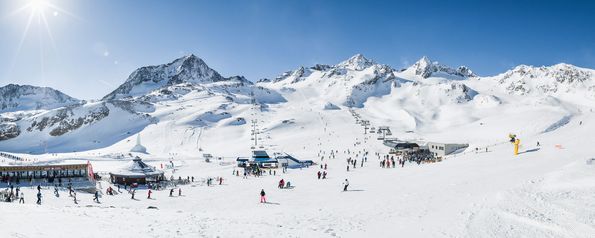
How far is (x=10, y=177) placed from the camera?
3900 centimetres

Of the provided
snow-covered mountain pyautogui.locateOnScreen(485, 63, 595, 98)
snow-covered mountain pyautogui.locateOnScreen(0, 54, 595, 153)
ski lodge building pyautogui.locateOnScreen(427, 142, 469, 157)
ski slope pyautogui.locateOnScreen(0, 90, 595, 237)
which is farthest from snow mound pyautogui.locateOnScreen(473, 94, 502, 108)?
ski slope pyautogui.locateOnScreen(0, 90, 595, 237)

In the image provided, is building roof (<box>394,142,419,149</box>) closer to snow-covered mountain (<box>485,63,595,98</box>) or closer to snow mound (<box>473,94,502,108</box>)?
snow mound (<box>473,94,502,108</box>)

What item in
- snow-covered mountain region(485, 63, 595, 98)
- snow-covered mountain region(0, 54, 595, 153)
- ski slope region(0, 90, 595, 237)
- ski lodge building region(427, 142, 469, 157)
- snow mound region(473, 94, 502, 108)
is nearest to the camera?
ski slope region(0, 90, 595, 237)

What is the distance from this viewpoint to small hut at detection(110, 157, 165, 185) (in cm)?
4166

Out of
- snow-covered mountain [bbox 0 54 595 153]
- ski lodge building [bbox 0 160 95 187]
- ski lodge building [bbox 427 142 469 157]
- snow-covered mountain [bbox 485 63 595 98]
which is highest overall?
snow-covered mountain [bbox 485 63 595 98]

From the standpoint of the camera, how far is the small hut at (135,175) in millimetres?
41656

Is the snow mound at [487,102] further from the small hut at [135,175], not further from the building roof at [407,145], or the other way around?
the small hut at [135,175]

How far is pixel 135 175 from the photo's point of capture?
136ft

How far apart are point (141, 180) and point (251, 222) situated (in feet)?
92.0

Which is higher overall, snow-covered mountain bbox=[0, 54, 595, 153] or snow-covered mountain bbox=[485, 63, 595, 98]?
snow-covered mountain bbox=[485, 63, 595, 98]

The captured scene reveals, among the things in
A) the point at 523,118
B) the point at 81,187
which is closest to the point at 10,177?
the point at 81,187

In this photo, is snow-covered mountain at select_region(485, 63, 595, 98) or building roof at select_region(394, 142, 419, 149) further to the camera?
snow-covered mountain at select_region(485, 63, 595, 98)

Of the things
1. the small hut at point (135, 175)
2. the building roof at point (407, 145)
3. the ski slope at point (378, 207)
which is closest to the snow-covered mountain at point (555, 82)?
the building roof at point (407, 145)

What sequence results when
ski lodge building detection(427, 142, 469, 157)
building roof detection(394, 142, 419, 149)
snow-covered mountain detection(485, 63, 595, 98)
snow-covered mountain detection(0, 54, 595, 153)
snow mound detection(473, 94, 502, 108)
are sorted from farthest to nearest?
snow-covered mountain detection(485, 63, 595, 98), snow mound detection(473, 94, 502, 108), snow-covered mountain detection(0, 54, 595, 153), building roof detection(394, 142, 419, 149), ski lodge building detection(427, 142, 469, 157)
